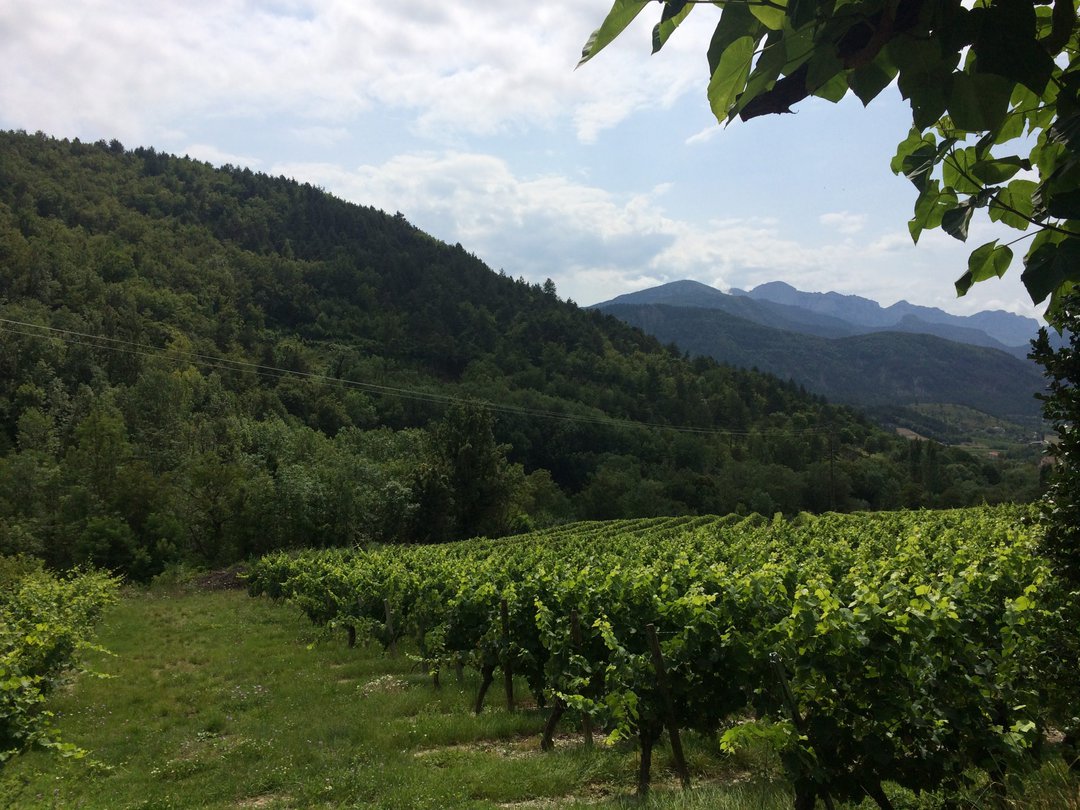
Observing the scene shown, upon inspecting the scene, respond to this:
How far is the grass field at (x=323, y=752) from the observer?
644 centimetres

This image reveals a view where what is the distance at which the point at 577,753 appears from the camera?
7.38 meters

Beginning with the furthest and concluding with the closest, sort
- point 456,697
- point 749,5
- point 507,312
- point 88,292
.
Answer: point 507,312
point 88,292
point 456,697
point 749,5

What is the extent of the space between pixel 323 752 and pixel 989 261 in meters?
9.41

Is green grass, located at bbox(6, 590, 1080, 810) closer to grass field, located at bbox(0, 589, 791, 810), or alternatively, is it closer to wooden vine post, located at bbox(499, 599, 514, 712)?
grass field, located at bbox(0, 589, 791, 810)

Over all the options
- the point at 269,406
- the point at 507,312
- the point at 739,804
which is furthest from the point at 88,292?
the point at 739,804

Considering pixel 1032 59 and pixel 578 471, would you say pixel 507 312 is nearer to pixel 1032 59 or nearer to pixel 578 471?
pixel 578 471

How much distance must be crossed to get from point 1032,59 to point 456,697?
11398mm

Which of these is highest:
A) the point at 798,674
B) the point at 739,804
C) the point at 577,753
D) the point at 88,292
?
the point at 88,292

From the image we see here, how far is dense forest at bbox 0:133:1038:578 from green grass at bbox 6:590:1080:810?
1357 inches

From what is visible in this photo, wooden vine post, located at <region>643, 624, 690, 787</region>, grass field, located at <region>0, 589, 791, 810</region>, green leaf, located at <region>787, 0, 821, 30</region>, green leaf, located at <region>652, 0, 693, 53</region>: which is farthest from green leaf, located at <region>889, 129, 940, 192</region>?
wooden vine post, located at <region>643, 624, 690, 787</region>

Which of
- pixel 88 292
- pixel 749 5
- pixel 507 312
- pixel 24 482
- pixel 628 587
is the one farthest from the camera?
pixel 507 312

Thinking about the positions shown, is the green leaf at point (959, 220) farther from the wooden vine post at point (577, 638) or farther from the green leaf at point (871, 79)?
the wooden vine post at point (577, 638)

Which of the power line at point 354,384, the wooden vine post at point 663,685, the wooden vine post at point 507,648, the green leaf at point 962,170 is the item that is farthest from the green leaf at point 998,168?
the power line at point 354,384

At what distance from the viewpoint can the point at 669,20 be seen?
3.21 feet
